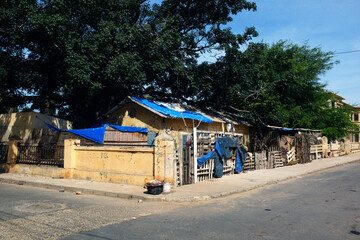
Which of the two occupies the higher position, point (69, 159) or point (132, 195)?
point (69, 159)

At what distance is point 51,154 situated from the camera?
15.8 metres

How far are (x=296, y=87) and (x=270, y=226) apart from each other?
79.3ft

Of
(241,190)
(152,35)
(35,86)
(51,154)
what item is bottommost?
(241,190)

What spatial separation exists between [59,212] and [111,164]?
215 inches

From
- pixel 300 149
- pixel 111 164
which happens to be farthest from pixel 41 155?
pixel 300 149

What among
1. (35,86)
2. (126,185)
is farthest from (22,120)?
(126,185)

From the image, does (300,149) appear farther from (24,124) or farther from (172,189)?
(24,124)


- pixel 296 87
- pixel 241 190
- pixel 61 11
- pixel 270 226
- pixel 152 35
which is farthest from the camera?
pixel 296 87

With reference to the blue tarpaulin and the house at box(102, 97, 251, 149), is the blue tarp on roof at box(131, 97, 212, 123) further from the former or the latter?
the blue tarpaulin

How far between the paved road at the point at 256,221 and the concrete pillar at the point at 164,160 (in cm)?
267

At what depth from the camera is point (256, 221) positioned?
272 inches

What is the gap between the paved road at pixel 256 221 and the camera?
589cm

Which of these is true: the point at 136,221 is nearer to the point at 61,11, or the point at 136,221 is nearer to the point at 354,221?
the point at 354,221

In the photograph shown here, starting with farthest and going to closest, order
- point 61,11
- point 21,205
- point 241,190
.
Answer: point 61,11
point 241,190
point 21,205
